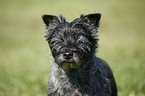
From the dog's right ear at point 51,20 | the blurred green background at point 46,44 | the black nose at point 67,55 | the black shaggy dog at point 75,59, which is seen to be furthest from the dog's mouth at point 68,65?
the blurred green background at point 46,44

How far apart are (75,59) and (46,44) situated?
8.25 meters

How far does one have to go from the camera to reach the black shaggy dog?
402 centimetres

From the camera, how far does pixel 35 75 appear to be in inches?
Result: 277

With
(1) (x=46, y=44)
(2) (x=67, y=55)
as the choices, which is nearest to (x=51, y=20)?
(2) (x=67, y=55)

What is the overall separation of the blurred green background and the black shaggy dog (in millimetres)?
1897

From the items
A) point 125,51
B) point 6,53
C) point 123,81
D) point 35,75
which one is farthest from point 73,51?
point 6,53

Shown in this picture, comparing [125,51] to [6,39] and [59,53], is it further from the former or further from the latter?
[6,39]

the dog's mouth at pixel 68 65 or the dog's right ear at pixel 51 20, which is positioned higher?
the dog's right ear at pixel 51 20

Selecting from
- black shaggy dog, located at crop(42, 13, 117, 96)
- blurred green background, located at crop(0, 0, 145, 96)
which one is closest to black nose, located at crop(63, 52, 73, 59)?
black shaggy dog, located at crop(42, 13, 117, 96)

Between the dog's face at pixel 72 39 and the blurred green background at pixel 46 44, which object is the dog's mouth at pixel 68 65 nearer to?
the dog's face at pixel 72 39

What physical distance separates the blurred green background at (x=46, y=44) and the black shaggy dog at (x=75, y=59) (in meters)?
1.90

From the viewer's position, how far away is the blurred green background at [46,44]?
6.47 m

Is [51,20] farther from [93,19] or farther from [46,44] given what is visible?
[46,44]

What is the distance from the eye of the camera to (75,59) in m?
3.92
